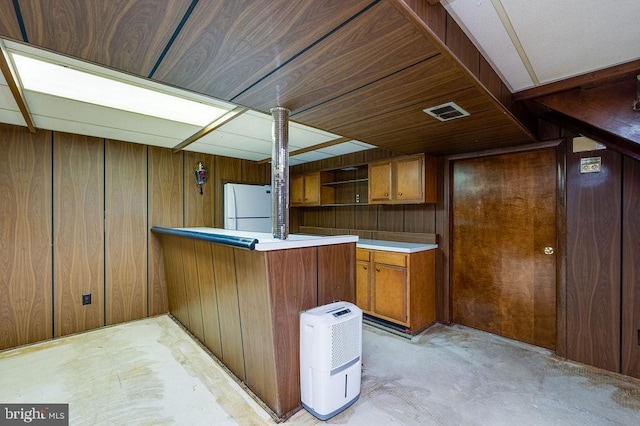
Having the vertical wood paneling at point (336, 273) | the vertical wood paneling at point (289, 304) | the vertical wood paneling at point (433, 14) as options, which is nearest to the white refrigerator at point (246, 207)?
the vertical wood paneling at point (336, 273)

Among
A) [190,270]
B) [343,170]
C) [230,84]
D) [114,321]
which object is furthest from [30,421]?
[343,170]

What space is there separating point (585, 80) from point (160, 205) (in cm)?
473

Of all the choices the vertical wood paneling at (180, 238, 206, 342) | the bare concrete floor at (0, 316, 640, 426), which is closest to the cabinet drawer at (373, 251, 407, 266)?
the bare concrete floor at (0, 316, 640, 426)

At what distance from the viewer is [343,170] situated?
16.1 ft

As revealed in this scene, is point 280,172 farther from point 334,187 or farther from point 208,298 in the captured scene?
point 334,187

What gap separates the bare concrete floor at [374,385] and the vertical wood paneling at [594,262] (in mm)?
222

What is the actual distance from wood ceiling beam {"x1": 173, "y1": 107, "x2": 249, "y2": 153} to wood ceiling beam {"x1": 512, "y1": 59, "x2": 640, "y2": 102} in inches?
90.9

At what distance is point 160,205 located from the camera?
13.5ft

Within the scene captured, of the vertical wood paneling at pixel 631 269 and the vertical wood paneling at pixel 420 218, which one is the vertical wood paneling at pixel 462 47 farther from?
the vertical wood paneling at pixel 420 218

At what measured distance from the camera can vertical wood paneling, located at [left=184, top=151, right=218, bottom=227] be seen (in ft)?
14.3

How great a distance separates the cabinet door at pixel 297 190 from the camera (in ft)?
17.4

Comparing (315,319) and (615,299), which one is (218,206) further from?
(615,299)

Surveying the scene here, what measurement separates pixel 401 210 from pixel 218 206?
2.89 m

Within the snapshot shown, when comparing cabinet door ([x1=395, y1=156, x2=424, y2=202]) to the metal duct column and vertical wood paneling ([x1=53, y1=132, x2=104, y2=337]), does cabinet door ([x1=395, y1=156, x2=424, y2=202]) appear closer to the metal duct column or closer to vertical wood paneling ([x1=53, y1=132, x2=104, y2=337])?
the metal duct column
